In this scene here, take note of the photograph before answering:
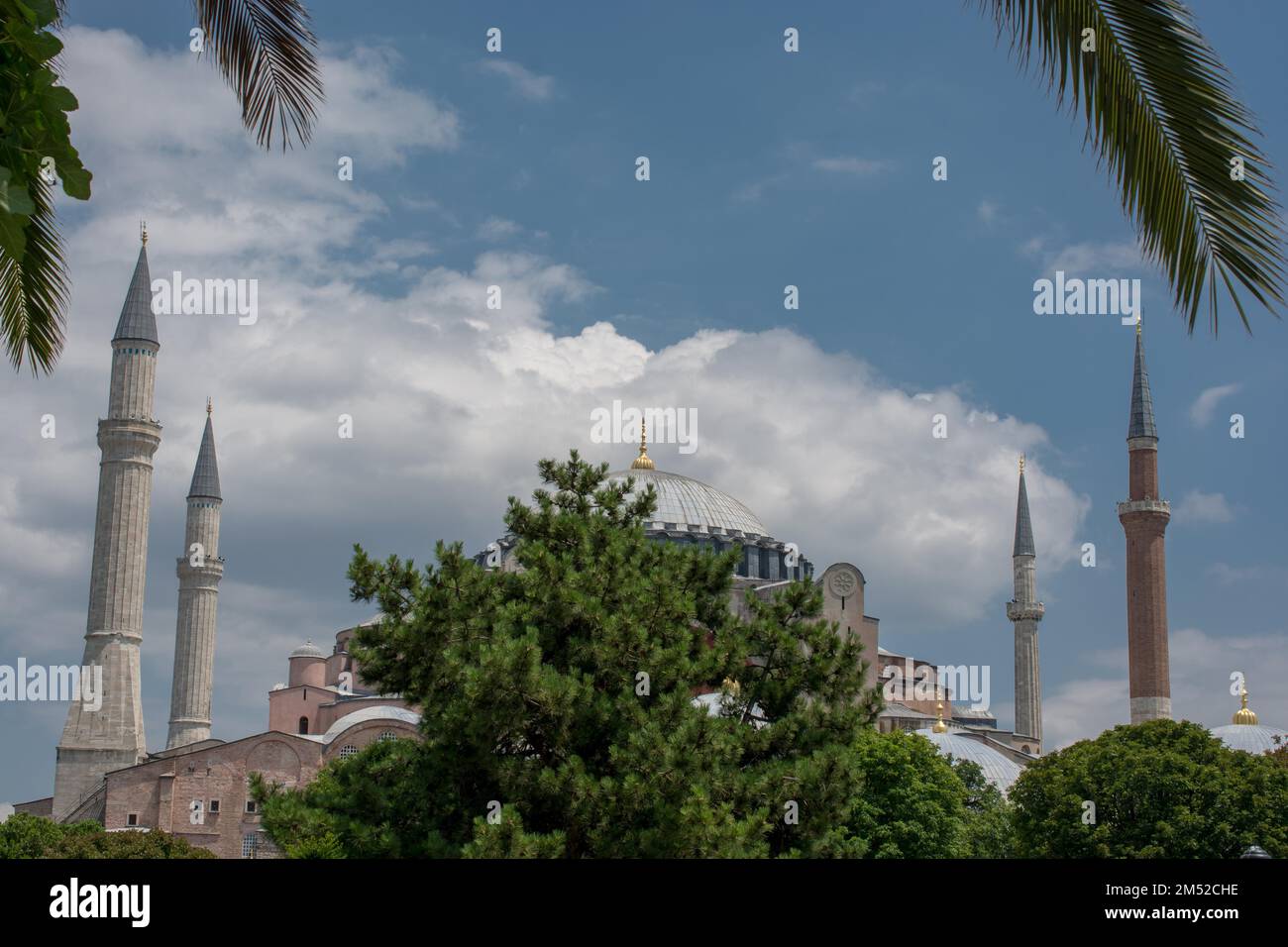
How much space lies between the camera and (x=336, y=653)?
74250 millimetres

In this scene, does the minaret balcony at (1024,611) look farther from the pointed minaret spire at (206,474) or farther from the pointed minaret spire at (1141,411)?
the pointed minaret spire at (206,474)

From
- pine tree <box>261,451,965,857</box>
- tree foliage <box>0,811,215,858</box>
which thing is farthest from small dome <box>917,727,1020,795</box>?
pine tree <box>261,451,965,857</box>

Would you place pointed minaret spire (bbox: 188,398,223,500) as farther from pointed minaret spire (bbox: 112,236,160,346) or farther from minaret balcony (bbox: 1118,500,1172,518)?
minaret balcony (bbox: 1118,500,1172,518)

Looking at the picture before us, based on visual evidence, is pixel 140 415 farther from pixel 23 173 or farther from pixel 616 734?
pixel 23 173

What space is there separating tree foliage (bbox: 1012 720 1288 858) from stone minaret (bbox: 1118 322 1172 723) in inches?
727

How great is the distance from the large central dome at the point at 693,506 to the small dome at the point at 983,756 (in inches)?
655

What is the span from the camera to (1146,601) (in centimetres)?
5422

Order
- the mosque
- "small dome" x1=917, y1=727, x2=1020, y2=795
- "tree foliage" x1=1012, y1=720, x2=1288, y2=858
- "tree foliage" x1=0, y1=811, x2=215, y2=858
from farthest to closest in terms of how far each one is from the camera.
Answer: "small dome" x1=917, y1=727, x2=1020, y2=795, the mosque, "tree foliage" x1=0, y1=811, x2=215, y2=858, "tree foliage" x1=1012, y1=720, x2=1288, y2=858

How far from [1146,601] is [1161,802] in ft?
71.2

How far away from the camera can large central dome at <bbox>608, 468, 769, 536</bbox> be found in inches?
2808

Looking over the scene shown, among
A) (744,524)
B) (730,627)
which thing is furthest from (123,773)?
(730,627)

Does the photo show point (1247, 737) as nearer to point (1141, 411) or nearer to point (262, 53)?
point (1141, 411)

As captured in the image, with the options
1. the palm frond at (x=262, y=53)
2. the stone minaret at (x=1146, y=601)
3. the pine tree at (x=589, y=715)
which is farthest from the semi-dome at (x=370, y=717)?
the palm frond at (x=262, y=53)
